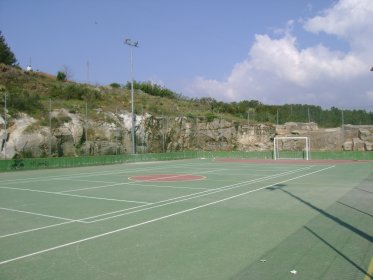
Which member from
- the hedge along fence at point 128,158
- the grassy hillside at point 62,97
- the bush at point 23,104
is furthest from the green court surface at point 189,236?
the grassy hillside at point 62,97

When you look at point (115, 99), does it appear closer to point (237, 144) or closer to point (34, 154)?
point (237, 144)

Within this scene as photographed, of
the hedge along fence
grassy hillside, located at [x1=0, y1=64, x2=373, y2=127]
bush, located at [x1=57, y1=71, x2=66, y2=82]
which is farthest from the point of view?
bush, located at [x1=57, y1=71, x2=66, y2=82]

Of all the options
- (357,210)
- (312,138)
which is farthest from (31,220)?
(312,138)

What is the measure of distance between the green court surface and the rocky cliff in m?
23.9

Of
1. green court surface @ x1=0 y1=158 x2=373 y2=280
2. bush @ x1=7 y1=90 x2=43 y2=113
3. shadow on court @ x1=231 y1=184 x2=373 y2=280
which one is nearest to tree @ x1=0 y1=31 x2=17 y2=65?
bush @ x1=7 y1=90 x2=43 y2=113

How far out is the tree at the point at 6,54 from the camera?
61816mm

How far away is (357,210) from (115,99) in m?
52.1

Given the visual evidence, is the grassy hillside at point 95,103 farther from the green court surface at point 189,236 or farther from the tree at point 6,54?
the green court surface at point 189,236

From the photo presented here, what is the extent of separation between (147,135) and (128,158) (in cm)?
1056

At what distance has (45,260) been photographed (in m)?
7.43

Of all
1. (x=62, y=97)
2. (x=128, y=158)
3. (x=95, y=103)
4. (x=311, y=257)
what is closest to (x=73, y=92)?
(x=62, y=97)

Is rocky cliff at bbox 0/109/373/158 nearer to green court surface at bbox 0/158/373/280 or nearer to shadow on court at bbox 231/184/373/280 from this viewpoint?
green court surface at bbox 0/158/373/280

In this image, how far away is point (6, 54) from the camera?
206ft

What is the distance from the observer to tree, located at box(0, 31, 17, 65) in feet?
203
